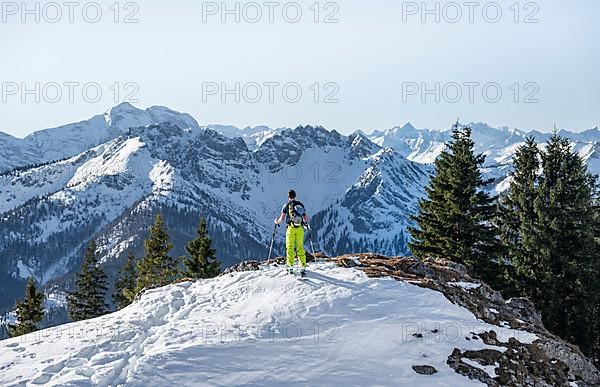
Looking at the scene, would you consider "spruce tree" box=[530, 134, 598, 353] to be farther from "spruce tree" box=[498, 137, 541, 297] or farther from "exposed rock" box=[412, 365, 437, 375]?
"exposed rock" box=[412, 365, 437, 375]

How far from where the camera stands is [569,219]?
2912 centimetres

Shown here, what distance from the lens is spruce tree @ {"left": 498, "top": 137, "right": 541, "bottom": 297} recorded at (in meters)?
29.7

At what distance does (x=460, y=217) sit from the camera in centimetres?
3164

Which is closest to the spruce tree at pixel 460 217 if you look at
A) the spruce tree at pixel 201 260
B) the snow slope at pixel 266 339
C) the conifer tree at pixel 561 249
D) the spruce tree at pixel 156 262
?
the conifer tree at pixel 561 249

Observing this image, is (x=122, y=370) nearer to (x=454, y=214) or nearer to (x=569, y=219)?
(x=454, y=214)

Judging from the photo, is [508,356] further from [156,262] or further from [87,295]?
[87,295]

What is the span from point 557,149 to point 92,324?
93.4 ft

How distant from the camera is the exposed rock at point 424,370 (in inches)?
514

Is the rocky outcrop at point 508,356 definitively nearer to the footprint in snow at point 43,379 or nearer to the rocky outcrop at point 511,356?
the rocky outcrop at point 511,356

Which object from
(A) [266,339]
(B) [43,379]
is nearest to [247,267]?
(A) [266,339]

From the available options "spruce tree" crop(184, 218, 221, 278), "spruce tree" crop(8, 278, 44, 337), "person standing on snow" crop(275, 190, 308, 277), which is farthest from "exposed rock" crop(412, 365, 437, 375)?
"spruce tree" crop(8, 278, 44, 337)

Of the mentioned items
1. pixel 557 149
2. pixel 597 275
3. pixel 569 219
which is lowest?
pixel 597 275

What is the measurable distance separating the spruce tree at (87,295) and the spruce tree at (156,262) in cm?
768

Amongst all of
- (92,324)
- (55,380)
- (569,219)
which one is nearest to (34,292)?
(92,324)
